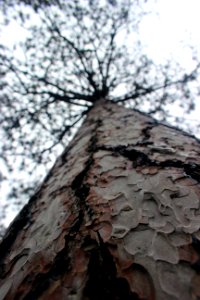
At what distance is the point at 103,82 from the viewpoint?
5.18 meters

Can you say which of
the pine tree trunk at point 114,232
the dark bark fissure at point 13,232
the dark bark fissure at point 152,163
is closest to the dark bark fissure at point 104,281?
the pine tree trunk at point 114,232

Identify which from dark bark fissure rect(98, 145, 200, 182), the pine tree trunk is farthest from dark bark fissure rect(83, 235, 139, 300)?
dark bark fissure rect(98, 145, 200, 182)

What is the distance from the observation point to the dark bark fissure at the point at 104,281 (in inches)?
27.7

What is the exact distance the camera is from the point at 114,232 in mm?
904

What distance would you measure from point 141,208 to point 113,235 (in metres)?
0.15

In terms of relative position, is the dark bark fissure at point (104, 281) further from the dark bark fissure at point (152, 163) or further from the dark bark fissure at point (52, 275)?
the dark bark fissure at point (152, 163)

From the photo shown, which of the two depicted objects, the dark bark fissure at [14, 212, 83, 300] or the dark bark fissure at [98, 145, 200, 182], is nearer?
the dark bark fissure at [14, 212, 83, 300]

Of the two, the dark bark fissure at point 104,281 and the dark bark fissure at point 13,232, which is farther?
the dark bark fissure at point 13,232

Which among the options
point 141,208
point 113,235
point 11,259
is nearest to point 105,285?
point 113,235

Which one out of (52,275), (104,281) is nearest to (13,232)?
(52,275)

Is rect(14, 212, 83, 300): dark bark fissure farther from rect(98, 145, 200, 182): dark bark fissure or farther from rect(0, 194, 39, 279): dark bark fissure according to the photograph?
rect(98, 145, 200, 182): dark bark fissure

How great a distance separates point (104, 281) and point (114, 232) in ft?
0.57

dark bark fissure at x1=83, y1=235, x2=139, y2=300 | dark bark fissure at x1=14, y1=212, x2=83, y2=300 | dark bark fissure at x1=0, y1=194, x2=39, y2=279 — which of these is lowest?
dark bark fissure at x1=83, y1=235, x2=139, y2=300

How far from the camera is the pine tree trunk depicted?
745 mm
